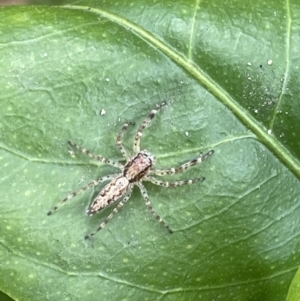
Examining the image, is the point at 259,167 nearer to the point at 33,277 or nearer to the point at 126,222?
the point at 126,222

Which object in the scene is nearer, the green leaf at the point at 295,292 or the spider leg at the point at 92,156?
the green leaf at the point at 295,292

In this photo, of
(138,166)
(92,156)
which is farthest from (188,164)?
(92,156)

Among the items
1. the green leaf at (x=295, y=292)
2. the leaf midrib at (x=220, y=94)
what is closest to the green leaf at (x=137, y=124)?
the leaf midrib at (x=220, y=94)

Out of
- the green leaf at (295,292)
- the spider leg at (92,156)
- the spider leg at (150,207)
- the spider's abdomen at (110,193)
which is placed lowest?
the green leaf at (295,292)

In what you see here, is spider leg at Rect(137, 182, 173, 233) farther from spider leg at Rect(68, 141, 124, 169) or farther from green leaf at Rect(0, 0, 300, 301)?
spider leg at Rect(68, 141, 124, 169)

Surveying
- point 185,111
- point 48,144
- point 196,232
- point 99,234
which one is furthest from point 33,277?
point 185,111

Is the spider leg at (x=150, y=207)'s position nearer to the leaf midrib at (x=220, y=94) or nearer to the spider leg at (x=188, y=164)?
the spider leg at (x=188, y=164)

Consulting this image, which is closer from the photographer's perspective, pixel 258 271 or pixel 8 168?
pixel 8 168
